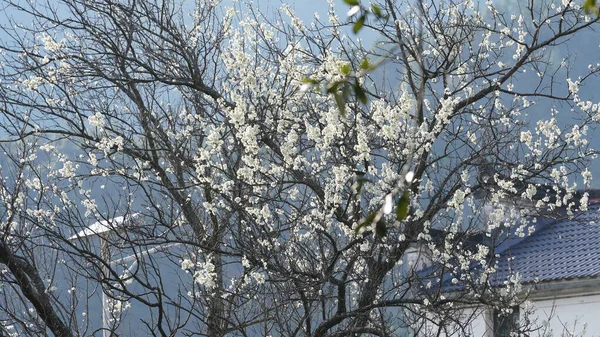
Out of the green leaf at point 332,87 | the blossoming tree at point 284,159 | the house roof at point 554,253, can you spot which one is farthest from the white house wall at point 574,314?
the green leaf at point 332,87

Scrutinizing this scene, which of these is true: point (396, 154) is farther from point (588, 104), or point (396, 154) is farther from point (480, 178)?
point (588, 104)

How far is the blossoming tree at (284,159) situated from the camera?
21.8 ft

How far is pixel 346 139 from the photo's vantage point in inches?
284

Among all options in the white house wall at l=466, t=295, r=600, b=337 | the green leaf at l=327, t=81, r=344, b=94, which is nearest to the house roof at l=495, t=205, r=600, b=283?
the white house wall at l=466, t=295, r=600, b=337

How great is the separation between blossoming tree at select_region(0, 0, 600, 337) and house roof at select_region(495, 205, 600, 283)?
17.5 ft

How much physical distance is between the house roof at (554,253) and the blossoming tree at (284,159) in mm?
5338

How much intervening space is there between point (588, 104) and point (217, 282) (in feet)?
10.8

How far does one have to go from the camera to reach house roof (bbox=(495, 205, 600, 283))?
525 inches

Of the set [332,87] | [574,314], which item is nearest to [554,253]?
[574,314]

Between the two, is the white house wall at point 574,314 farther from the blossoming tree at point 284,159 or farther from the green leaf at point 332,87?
the green leaf at point 332,87

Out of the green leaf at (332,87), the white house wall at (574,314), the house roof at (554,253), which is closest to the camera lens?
the green leaf at (332,87)

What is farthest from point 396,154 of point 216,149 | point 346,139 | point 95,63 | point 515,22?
point 95,63

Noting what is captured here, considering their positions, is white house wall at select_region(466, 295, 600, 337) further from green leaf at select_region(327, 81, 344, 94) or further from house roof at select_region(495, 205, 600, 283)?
green leaf at select_region(327, 81, 344, 94)

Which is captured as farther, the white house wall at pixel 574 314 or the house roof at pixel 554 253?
the house roof at pixel 554 253
